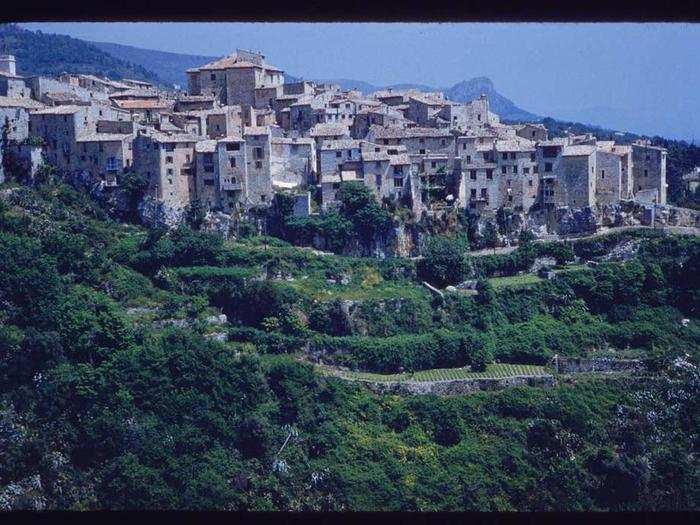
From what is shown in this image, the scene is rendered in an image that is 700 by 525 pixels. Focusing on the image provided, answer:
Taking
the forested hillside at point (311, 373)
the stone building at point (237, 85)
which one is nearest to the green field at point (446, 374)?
the forested hillside at point (311, 373)

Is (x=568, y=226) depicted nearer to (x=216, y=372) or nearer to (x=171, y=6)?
(x=216, y=372)

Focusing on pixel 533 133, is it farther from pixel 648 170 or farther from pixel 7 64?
pixel 7 64

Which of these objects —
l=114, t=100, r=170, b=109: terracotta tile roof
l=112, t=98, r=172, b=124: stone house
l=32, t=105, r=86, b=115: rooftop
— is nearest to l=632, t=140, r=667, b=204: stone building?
l=112, t=98, r=172, b=124: stone house

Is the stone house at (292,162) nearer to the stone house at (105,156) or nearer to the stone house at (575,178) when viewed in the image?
the stone house at (105,156)

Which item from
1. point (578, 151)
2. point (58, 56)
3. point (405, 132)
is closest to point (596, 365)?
point (578, 151)

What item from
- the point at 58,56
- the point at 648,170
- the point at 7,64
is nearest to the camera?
the point at 648,170

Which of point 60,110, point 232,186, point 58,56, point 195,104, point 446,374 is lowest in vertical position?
point 446,374

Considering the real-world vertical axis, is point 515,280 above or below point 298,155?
below

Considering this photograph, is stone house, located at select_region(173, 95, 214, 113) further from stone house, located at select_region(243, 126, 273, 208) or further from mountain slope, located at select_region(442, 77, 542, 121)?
mountain slope, located at select_region(442, 77, 542, 121)
